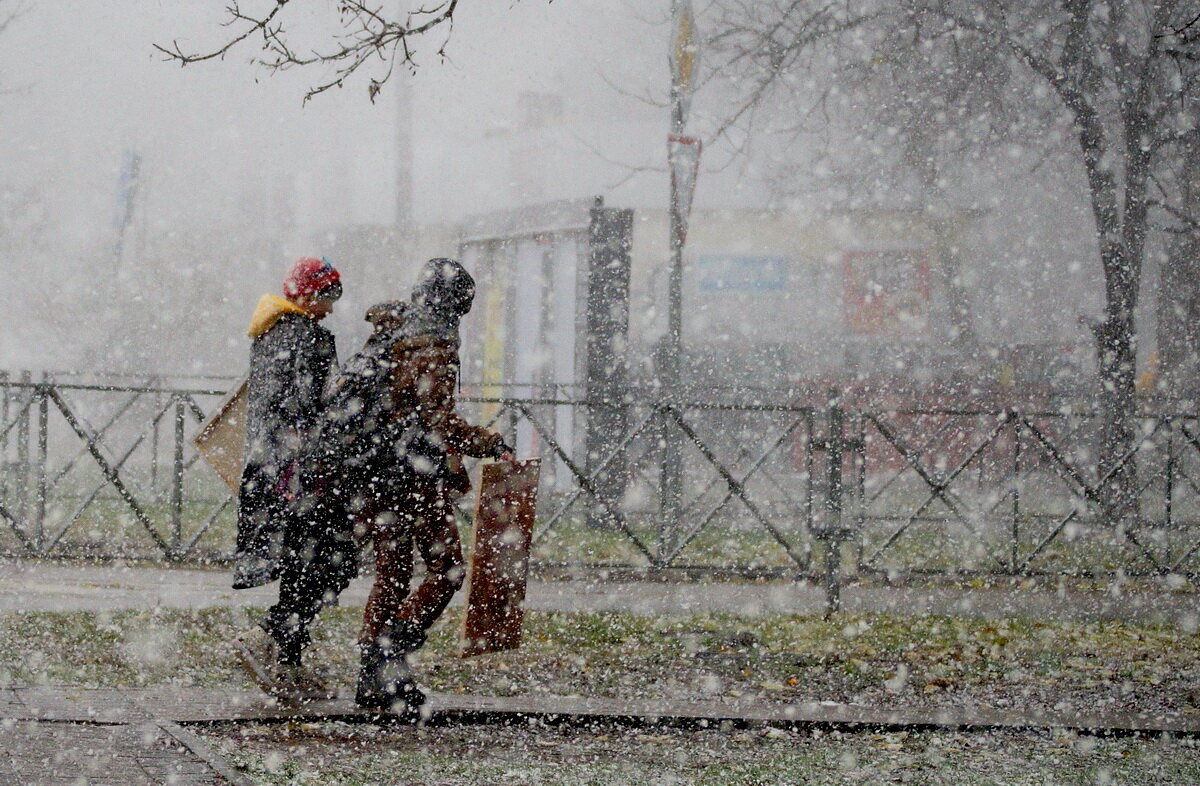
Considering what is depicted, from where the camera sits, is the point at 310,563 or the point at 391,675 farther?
the point at 310,563

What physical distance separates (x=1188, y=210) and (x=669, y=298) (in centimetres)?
885

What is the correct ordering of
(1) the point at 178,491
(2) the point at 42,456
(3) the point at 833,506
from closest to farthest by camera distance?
(3) the point at 833,506
(1) the point at 178,491
(2) the point at 42,456

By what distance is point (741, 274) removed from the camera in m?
26.9

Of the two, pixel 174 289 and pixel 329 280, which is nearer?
pixel 329 280

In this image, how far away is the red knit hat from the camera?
5.71m

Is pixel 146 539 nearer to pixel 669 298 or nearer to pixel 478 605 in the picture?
pixel 669 298

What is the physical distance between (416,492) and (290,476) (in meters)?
0.84

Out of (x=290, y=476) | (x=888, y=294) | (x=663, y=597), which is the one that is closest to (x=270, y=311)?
(x=290, y=476)

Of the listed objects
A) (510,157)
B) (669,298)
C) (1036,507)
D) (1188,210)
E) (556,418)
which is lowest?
(1036,507)

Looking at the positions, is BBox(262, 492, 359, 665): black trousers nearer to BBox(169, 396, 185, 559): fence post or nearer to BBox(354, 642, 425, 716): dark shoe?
BBox(354, 642, 425, 716): dark shoe

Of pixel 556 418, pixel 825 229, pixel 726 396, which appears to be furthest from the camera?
pixel 825 229

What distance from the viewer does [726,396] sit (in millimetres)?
18297

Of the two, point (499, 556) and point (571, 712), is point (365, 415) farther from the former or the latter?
point (571, 712)

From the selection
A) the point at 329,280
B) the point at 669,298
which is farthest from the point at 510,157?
the point at 329,280
